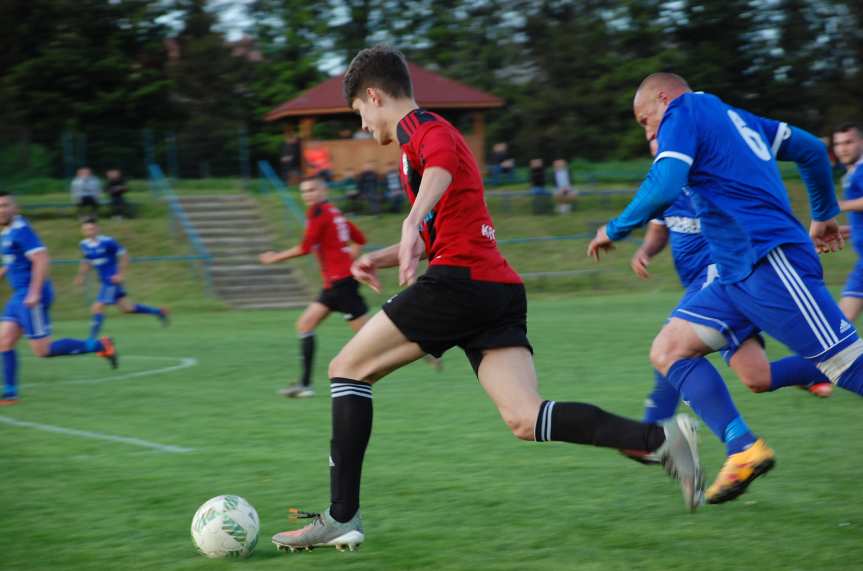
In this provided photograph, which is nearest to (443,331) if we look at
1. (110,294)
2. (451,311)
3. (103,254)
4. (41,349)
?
(451,311)

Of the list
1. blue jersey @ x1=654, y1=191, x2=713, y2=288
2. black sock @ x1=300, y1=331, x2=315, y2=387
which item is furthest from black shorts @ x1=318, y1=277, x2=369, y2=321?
blue jersey @ x1=654, y1=191, x2=713, y2=288

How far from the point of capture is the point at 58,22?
37625mm

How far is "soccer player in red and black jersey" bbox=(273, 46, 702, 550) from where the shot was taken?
4.41 m

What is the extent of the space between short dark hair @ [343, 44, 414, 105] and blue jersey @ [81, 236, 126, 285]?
11.8 meters

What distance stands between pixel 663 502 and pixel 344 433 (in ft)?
5.56

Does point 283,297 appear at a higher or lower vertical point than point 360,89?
lower

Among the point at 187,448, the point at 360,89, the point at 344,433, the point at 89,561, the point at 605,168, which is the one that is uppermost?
the point at 360,89

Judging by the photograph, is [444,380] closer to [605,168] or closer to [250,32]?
[605,168]

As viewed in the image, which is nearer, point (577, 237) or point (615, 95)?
point (577, 237)

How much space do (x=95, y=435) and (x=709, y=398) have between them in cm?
465

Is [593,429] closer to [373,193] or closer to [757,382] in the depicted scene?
[757,382]

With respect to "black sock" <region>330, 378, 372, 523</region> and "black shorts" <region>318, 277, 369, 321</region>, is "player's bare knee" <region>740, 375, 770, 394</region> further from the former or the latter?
"black shorts" <region>318, 277, 369, 321</region>

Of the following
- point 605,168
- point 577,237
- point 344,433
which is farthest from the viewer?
point 605,168

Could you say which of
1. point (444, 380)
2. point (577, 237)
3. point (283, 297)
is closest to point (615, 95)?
point (577, 237)
